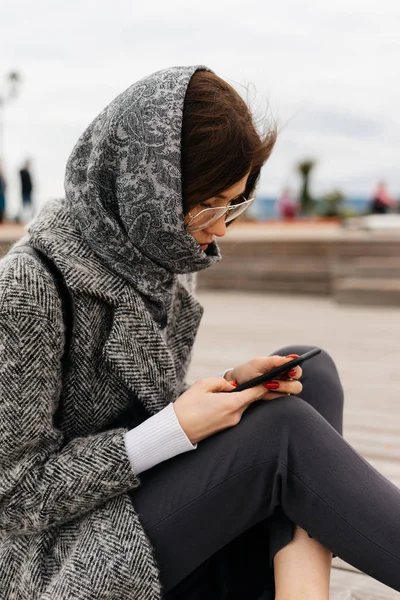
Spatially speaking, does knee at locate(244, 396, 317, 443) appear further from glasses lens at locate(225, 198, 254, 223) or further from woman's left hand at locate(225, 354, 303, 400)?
glasses lens at locate(225, 198, 254, 223)

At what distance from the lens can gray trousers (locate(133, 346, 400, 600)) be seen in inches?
45.1

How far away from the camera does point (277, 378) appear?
51.8 inches

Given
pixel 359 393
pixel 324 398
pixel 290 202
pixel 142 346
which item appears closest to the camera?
pixel 142 346

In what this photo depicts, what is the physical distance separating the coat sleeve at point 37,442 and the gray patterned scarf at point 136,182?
0.15 metres

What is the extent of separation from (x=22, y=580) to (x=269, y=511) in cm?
43

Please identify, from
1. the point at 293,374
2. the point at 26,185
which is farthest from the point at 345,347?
the point at 26,185

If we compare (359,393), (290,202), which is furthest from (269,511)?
(290,202)

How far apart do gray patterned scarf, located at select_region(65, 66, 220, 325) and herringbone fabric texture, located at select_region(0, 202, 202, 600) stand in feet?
0.13

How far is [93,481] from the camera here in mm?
1133

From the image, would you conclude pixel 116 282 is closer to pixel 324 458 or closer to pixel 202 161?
pixel 202 161

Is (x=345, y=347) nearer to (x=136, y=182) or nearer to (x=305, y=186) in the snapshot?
(x=136, y=182)

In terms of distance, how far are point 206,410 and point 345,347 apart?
3.04 meters

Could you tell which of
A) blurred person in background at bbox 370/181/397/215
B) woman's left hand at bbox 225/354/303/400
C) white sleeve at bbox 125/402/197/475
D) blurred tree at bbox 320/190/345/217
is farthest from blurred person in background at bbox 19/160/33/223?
white sleeve at bbox 125/402/197/475

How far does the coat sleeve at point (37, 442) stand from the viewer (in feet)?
3.60
